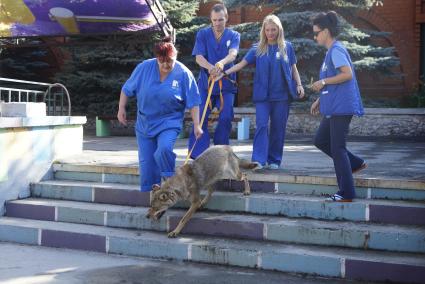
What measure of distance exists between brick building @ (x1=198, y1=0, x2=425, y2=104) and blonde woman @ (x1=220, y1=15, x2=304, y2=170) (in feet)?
35.8

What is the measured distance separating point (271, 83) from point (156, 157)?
1.84m

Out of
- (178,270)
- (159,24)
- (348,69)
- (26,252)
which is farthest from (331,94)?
→ (159,24)

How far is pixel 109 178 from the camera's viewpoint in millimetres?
6707

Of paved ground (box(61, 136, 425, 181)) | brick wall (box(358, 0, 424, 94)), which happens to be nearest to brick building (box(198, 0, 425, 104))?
brick wall (box(358, 0, 424, 94))

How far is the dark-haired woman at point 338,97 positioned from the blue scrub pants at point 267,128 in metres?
1.13

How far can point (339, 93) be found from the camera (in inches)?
198

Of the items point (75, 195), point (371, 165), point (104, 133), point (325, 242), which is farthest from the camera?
point (104, 133)

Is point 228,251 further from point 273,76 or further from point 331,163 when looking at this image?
point 331,163

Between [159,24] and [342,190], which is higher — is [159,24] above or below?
above

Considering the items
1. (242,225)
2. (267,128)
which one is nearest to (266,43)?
(267,128)

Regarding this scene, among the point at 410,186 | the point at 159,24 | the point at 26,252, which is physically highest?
the point at 159,24

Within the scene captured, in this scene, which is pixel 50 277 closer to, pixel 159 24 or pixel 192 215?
pixel 192 215

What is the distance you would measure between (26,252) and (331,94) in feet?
12.0

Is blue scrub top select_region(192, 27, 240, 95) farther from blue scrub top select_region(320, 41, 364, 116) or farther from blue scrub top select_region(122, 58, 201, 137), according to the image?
blue scrub top select_region(320, 41, 364, 116)
